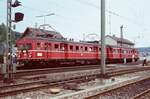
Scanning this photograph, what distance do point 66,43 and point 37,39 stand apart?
5.19 meters

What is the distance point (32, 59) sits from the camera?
32000 millimetres

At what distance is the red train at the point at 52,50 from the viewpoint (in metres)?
32.2

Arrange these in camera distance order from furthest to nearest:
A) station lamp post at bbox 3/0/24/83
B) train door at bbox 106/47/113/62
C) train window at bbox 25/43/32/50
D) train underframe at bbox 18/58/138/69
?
train door at bbox 106/47/113/62
train underframe at bbox 18/58/138/69
train window at bbox 25/43/32/50
station lamp post at bbox 3/0/24/83

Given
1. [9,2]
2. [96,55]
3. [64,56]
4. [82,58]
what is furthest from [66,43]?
[9,2]

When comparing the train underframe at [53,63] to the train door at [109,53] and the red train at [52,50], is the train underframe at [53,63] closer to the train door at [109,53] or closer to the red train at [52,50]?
the red train at [52,50]

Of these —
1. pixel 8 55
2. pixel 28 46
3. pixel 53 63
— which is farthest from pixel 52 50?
pixel 8 55

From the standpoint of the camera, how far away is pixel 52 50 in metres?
34.2

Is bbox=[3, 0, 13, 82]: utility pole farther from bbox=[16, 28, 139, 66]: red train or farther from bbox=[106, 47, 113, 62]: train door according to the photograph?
bbox=[106, 47, 113, 62]: train door

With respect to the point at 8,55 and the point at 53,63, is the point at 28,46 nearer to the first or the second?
the point at 53,63

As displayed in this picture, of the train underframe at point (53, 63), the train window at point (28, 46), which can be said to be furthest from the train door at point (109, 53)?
the train window at point (28, 46)

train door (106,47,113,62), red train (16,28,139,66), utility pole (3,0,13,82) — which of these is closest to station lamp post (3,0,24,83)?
utility pole (3,0,13,82)

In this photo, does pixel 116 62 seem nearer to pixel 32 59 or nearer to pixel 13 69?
pixel 32 59

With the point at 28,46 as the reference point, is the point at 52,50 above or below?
below

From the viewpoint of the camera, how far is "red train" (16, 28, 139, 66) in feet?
106
